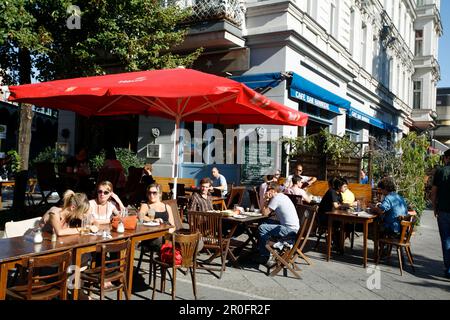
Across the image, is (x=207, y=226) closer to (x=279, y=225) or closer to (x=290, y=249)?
(x=279, y=225)

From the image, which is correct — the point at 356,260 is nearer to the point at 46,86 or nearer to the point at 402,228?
the point at 402,228

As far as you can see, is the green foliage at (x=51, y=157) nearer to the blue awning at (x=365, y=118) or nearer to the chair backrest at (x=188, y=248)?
the chair backrest at (x=188, y=248)

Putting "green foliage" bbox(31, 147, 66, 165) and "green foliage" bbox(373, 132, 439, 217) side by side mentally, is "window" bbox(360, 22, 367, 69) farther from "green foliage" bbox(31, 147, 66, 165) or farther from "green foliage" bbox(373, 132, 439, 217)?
"green foliage" bbox(31, 147, 66, 165)

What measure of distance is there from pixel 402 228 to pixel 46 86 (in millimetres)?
5669

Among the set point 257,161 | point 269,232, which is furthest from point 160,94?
point 257,161

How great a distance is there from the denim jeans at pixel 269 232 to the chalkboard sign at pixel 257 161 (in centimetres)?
603

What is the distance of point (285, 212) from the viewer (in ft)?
19.6

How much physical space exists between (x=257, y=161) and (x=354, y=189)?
3260mm

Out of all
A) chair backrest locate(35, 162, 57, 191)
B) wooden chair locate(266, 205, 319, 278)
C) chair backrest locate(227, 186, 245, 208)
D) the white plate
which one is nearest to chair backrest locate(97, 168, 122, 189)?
chair backrest locate(35, 162, 57, 191)

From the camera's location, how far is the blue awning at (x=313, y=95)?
11.8 m

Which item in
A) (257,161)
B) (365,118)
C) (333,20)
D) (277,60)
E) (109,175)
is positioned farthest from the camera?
(365,118)

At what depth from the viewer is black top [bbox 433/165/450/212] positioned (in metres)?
6.16

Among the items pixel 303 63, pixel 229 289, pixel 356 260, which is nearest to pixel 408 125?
pixel 303 63

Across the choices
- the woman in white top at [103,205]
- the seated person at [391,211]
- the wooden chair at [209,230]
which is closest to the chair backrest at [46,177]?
the woman in white top at [103,205]
